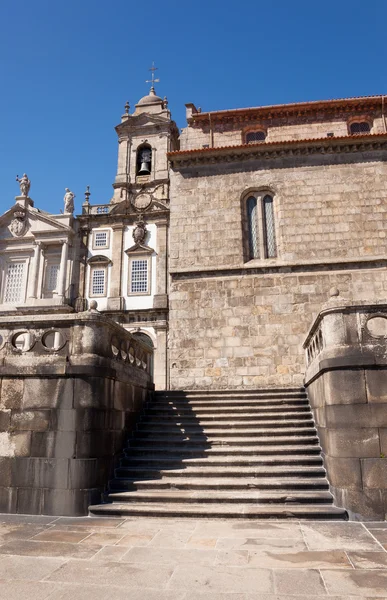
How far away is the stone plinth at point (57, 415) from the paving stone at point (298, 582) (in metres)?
3.59

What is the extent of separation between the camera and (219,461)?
7.79 metres

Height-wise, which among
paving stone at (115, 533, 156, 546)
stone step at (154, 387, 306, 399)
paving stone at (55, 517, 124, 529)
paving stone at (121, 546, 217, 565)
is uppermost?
stone step at (154, 387, 306, 399)

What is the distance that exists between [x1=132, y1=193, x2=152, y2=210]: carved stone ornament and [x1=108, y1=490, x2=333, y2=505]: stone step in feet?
73.7

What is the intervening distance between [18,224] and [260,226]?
18.6 metres

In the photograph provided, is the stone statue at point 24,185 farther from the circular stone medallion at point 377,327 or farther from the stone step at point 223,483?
the circular stone medallion at point 377,327

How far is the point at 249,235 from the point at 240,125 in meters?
8.23

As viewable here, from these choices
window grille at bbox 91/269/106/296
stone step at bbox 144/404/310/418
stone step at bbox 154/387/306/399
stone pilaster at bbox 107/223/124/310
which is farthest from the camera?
window grille at bbox 91/269/106/296

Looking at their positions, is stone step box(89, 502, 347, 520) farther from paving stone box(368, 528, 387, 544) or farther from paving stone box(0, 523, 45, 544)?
paving stone box(0, 523, 45, 544)

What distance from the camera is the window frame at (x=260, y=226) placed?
50.0 ft

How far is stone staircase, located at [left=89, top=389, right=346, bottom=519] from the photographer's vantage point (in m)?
6.54

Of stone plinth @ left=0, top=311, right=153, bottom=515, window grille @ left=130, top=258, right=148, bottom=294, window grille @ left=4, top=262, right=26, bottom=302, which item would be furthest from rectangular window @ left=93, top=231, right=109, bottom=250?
stone plinth @ left=0, top=311, right=153, bottom=515

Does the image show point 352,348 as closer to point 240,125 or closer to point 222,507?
point 222,507

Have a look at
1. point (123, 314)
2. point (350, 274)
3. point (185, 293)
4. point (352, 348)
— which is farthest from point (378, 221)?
point (123, 314)

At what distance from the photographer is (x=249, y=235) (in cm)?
1552
